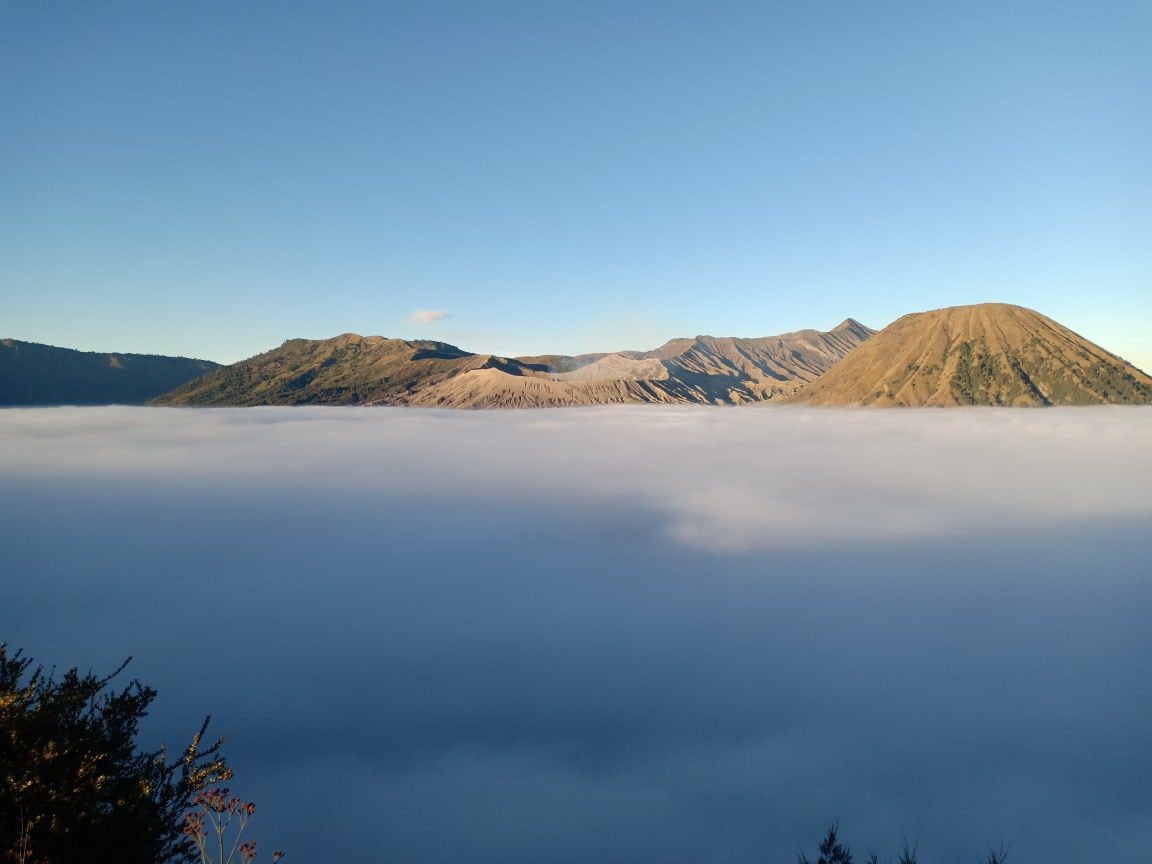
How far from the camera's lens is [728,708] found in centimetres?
11469

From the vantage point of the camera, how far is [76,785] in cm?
2173

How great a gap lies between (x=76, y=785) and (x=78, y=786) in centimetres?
11

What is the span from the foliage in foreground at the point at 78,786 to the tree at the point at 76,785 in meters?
0.04

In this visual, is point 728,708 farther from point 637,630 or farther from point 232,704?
point 232,704

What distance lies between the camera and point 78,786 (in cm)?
2170

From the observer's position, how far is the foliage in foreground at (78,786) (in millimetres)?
20625

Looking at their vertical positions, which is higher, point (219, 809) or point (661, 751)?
point (219, 809)

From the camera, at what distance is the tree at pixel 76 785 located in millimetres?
20641

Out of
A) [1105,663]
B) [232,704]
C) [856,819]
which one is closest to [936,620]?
[1105,663]

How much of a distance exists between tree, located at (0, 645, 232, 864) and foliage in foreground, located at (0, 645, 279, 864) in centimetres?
4

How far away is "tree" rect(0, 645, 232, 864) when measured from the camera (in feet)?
67.7

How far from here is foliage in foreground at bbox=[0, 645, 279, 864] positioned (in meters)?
20.6

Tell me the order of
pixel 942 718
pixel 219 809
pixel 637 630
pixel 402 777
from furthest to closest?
1. pixel 637 630
2. pixel 942 718
3. pixel 402 777
4. pixel 219 809

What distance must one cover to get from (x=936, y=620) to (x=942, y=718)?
185ft
